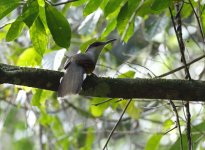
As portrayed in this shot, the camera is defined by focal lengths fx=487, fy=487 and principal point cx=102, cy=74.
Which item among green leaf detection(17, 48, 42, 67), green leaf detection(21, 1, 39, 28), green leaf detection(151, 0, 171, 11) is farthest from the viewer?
green leaf detection(17, 48, 42, 67)

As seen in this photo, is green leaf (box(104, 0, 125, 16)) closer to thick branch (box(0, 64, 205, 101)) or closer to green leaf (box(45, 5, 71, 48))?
green leaf (box(45, 5, 71, 48))

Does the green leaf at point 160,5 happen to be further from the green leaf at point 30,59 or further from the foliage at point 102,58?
the green leaf at point 30,59

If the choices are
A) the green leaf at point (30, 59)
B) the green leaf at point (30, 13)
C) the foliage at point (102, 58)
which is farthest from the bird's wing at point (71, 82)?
the green leaf at point (30, 59)

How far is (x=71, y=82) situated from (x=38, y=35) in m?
0.27

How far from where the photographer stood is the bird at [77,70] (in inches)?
76.1

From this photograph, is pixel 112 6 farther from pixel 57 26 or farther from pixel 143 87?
pixel 143 87

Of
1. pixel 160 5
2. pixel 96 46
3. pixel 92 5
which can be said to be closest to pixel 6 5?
pixel 92 5

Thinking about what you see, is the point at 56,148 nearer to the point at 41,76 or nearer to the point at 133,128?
the point at 133,128

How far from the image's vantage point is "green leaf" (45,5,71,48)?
6.43 ft

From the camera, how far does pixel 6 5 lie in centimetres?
191

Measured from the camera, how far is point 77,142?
4.42 m

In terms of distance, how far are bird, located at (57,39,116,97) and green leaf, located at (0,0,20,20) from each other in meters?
0.34

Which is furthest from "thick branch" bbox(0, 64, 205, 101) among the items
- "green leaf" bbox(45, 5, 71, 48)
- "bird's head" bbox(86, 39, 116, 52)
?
"bird's head" bbox(86, 39, 116, 52)

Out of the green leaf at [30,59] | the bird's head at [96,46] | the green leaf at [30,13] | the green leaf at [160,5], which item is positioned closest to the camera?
the green leaf at [30,13]
